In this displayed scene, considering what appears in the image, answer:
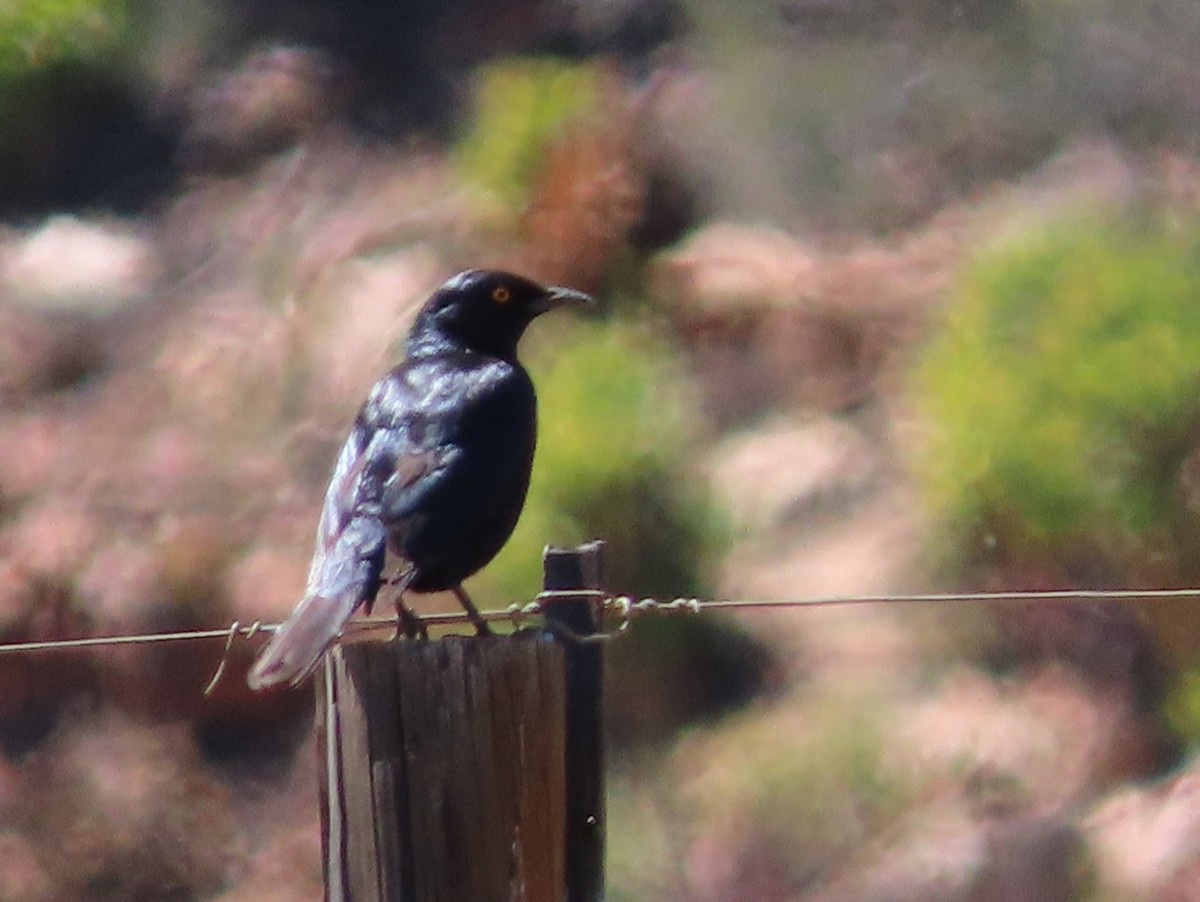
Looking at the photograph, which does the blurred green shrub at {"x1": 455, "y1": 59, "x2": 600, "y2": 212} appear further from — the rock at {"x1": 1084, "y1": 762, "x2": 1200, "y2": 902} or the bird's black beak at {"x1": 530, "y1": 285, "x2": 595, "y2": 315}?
the bird's black beak at {"x1": 530, "y1": 285, "x2": 595, "y2": 315}

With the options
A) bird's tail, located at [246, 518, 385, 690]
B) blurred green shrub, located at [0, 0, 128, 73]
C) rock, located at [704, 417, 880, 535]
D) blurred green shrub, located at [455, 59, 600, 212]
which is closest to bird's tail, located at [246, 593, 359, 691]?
bird's tail, located at [246, 518, 385, 690]

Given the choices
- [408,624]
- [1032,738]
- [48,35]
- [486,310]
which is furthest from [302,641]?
[48,35]

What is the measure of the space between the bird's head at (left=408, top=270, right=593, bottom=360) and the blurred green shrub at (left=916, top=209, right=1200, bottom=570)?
160 inches

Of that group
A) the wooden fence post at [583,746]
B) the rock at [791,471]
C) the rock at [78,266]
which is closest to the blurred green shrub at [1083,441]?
the rock at [791,471]

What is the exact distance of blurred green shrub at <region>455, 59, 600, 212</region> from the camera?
12.9 meters

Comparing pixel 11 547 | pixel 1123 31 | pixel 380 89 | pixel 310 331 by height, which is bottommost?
pixel 11 547

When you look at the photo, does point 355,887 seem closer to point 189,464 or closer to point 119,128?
point 189,464

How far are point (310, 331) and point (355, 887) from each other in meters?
9.70

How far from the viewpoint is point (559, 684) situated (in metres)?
3.16

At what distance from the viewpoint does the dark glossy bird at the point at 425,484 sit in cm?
437

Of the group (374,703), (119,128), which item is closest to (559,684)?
(374,703)

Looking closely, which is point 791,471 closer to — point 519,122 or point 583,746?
point 519,122

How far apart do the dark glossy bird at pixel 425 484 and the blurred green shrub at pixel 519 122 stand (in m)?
7.48

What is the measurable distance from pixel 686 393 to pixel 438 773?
8076 millimetres
